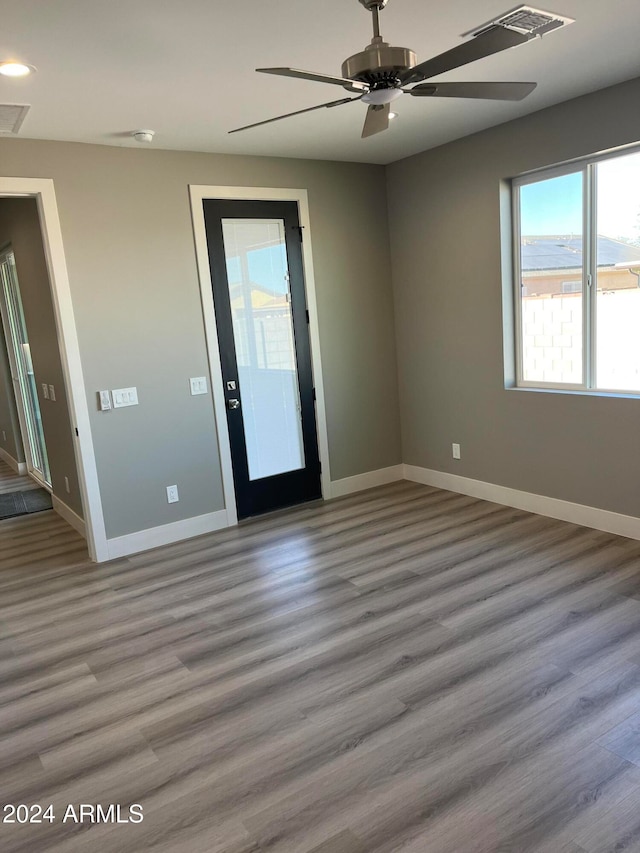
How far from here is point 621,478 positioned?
3.80 meters

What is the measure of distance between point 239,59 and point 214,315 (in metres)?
1.96

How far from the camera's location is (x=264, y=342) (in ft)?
15.4

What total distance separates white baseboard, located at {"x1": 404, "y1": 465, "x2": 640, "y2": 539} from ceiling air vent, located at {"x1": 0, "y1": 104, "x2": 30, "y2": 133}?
12.4 ft

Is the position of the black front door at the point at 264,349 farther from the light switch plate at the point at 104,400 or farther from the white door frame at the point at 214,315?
the light switch plate at the point at 104,400

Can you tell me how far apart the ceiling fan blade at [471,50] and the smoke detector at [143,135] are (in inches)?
84.3

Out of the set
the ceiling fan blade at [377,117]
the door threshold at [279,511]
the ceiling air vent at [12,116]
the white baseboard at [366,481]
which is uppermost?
the ceiling air vent at [12,116]

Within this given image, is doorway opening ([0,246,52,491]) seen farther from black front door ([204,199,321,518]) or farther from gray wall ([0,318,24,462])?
black front door ([204,199,321,518])

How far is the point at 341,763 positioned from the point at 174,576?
1967 mm

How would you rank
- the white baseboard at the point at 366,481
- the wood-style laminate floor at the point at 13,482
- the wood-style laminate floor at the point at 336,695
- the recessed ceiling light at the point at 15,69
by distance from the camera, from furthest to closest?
1. the wood-style laminate floor at the point at 13,482
2. the white baseboard at the point at 366,481
3. the recessed ceiling light at the point at 15,69
4. the wood-style laminate floor at the point at 336,695

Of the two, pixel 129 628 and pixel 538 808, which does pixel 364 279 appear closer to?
pixel 129 628

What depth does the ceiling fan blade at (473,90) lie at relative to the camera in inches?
83.7

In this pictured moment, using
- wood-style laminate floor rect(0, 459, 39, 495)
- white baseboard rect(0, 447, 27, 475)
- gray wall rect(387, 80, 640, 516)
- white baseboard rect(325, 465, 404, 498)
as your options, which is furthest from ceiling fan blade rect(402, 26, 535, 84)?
white baseboard rect(0, 447, 27, 475)

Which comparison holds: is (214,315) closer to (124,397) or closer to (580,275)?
(124,397)

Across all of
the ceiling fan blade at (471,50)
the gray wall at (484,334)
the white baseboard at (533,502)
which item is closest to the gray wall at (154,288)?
the gray wall at (484,334)
